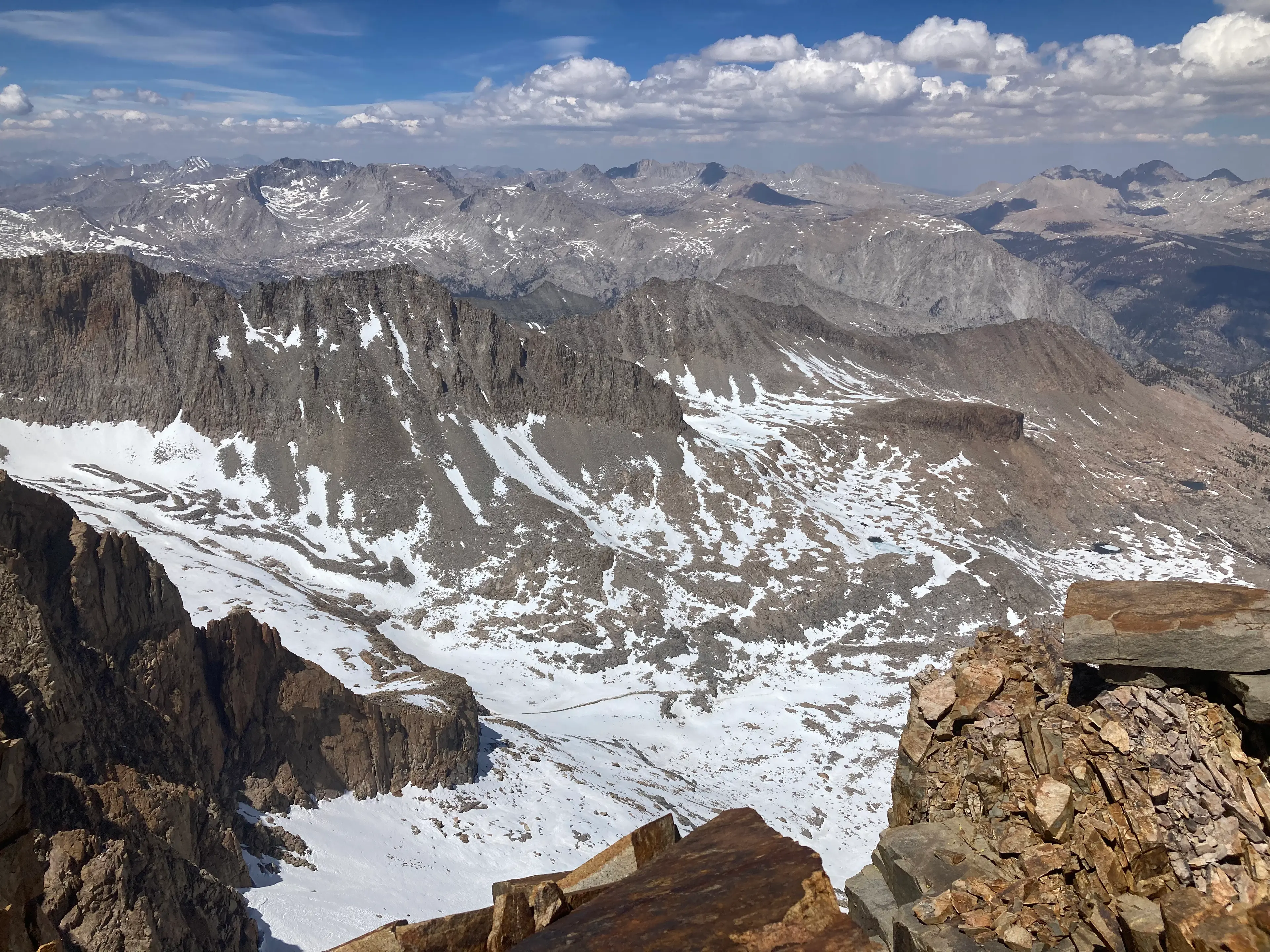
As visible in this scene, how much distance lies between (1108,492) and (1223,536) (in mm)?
21478

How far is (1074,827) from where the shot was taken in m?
11.2

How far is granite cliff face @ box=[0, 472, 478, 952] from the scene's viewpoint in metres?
24.2

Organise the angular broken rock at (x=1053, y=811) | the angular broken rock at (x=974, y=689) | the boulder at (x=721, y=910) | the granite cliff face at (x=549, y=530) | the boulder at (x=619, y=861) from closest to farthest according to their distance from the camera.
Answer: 1. the boulder at (x=721, y=910)
2. the angular broken rock at (x=1053, y=811)
3. the boulder at (x=619, y=861)
4. the angular broken rock at (x=974, y=689)
5. the granite cliff face at (x=549, y=530)

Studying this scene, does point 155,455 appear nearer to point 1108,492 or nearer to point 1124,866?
point 1124,866

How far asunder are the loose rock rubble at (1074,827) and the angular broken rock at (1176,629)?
59 centimetres

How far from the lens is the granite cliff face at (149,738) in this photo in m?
24.2

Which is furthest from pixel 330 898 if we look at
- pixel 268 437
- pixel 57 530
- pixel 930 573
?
pixel 268 437

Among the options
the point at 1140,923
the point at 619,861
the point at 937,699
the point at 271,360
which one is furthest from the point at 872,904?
the point at 271,360

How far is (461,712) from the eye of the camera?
60094 mm

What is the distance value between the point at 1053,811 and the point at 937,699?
2959 millimetres

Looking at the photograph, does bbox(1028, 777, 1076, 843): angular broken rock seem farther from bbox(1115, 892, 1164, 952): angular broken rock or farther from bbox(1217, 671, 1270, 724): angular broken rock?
bbox(1217, 671, 1270, 724): angular broken rock

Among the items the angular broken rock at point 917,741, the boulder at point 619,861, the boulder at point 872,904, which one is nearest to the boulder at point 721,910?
the boulder at point 619,861

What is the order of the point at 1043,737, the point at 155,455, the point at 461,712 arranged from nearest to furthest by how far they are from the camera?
the point at 1043,737 < the point at 461,712 < the point at 155,455

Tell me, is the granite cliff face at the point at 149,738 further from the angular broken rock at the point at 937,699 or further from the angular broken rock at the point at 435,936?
the angular broken rock at the point at 937,699
